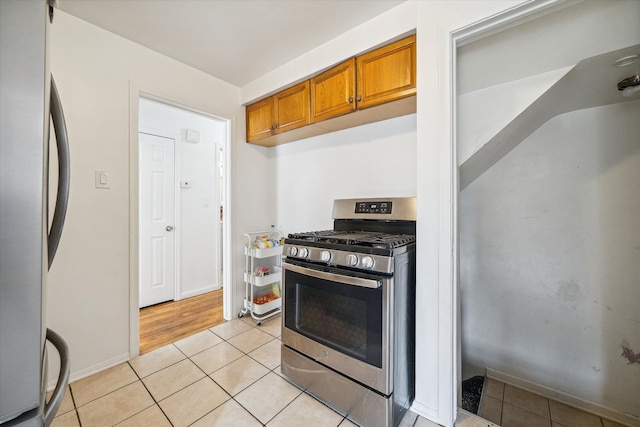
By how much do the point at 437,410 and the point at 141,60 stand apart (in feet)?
10.2

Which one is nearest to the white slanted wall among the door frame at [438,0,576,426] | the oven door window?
the door frame at [438,0,576,426]

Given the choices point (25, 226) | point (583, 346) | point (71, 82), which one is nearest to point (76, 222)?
point (71, 82)

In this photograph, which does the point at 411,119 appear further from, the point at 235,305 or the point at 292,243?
the point at 235,305

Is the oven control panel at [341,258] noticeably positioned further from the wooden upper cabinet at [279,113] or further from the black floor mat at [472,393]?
the black floor mat at [472,393]

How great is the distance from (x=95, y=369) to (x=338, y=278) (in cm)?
184

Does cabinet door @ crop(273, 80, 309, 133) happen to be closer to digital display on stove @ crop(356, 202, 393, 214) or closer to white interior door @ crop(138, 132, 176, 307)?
digital display on stove @ crop(356, 202, 393, 214)

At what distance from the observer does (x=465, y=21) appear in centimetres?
129

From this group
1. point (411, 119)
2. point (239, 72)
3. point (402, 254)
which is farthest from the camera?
point (239, 72)

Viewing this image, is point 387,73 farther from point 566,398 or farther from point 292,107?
point 566,398

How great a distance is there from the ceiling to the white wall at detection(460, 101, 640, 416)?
1553 millimetres

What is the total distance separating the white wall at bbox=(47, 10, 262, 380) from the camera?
1691mm

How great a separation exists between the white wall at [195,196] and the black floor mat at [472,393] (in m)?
3.12

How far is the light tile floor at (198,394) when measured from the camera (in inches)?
54.7

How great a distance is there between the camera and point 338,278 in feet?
4.70
